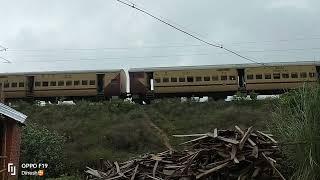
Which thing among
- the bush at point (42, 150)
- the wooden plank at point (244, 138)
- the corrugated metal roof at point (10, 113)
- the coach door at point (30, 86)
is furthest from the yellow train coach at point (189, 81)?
the wooden plank at point (244, 138)

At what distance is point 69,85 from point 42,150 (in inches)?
908

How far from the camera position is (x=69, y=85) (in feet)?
143

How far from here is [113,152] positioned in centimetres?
2712

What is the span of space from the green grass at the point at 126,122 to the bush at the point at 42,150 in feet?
3.88

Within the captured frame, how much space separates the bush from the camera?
67.6 feet

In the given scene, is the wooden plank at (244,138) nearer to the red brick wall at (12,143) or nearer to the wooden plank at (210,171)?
the wooden plank at (210,171)

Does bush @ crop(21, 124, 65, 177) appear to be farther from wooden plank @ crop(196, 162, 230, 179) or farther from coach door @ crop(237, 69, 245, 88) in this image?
coach door @ crop(237, 69, 245, 88)

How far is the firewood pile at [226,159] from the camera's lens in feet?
30.6

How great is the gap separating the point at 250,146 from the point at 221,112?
82.2ft

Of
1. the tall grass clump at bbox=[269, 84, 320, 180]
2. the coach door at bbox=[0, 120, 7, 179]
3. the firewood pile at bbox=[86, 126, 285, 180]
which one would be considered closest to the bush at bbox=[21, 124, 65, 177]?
the coach door at bbox=[0, 120, 7, 179]

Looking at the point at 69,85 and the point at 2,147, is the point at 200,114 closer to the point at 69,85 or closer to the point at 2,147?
the point at 69,85

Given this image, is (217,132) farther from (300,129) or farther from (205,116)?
(205,116)

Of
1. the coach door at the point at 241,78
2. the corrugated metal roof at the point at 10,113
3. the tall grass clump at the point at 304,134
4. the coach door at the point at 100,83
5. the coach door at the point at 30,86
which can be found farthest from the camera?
the coach door at the point at 30,86

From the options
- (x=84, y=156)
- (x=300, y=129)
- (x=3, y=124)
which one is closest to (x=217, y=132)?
(x=300, y=129)
